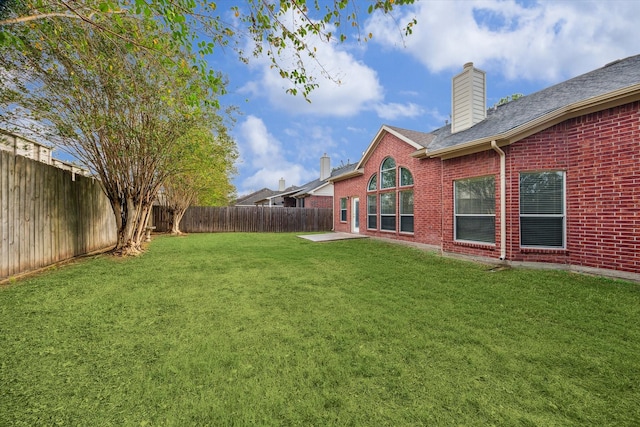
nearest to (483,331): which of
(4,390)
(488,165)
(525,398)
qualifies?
(525,398)

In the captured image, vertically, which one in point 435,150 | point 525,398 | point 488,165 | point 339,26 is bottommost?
point 525,398

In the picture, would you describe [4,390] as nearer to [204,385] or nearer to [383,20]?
[204,385]

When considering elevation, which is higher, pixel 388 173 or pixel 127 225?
pixel 388 173

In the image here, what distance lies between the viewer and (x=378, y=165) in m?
12.4

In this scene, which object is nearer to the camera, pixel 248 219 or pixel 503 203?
pixel 503 203

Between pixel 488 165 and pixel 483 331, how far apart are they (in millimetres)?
5388

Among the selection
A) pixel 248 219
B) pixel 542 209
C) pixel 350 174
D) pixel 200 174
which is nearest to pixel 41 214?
pixel 200 174

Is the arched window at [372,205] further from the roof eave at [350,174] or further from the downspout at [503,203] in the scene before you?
the downspout at [503,203]

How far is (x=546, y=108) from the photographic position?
6.91 metres

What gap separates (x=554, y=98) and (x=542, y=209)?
3230mm

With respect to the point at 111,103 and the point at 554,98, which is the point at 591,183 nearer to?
the point at 554,98

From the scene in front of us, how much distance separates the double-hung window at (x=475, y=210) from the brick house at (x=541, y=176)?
0.09 ft

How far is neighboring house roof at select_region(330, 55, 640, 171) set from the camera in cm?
561

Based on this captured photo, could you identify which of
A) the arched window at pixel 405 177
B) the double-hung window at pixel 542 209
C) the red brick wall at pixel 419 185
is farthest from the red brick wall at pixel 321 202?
the double-hung window at pixel 542 209
